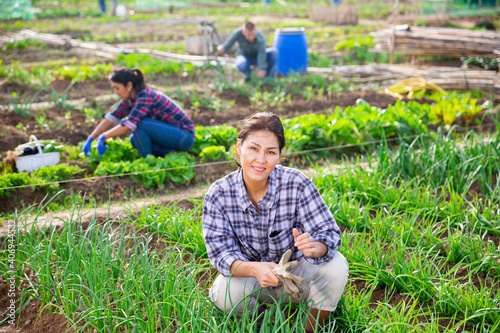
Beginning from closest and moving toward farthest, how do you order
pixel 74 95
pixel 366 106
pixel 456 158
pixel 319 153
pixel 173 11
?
1. pixel 456 158
2. pixel 319 153
3. pixel 366 106
4. pixel 74 95
5. pixel 173 11

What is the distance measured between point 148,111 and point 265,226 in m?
2.28

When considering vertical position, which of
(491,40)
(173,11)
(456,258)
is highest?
(173,11)

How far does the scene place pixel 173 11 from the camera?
2142cm

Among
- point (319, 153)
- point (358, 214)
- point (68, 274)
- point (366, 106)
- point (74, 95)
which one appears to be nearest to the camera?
point (68, 274)

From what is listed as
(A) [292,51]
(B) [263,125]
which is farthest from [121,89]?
(A) [292,51]

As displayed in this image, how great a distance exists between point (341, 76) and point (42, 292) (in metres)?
6.04

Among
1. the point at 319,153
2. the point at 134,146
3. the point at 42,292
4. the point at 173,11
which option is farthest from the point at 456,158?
the point at 173,11

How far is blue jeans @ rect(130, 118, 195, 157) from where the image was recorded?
4.09 metres

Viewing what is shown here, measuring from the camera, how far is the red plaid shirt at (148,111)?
396 cm

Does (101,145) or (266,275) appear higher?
(101,145)

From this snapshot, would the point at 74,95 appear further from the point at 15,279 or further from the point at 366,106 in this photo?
the point at 15,279

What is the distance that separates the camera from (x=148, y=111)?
13.3 feet

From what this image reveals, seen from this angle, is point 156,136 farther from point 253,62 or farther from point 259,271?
point 253,62

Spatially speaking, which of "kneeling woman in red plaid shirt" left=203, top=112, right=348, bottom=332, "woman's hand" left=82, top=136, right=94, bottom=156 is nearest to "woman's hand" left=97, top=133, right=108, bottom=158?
"woman's hand" left=82, top=136, right=94, bottom=156
